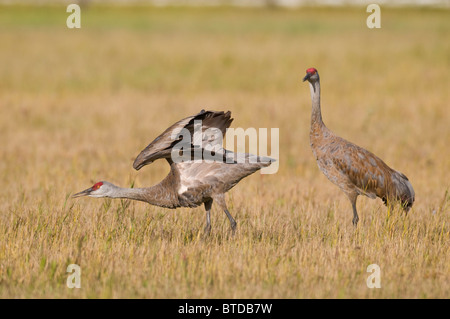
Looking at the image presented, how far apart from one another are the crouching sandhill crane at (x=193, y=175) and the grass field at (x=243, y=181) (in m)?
0.41

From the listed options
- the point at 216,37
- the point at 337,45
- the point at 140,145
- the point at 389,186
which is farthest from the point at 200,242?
the point at 216,37

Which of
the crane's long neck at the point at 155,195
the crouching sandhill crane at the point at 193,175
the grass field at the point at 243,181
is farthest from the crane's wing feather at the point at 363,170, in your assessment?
the crane's long neck at the point at 155,195

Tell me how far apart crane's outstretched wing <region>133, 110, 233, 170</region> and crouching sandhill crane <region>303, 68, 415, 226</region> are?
1.12 m

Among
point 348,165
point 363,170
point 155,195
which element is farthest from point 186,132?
point 363,170

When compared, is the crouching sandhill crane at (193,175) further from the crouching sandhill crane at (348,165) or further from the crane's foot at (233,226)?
the crouching sandhill crane at (348,165)

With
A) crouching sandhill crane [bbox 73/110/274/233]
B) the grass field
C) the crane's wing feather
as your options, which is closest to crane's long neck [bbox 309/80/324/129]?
the crane's wing feather

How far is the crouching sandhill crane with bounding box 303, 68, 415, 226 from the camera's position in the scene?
791 cm

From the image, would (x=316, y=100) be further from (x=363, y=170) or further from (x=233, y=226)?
(x=233, y=226)

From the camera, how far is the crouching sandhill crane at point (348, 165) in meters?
7.91

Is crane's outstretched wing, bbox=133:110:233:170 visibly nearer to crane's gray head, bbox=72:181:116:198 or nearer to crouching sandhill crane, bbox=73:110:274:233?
crouching sandhill crane, bbox=73:110:274:233

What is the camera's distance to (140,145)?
1401 centimetres

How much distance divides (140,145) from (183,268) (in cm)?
777

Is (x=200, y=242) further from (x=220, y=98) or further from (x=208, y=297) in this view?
(x=220, y=98)

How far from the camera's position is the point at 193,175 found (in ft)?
24.5
